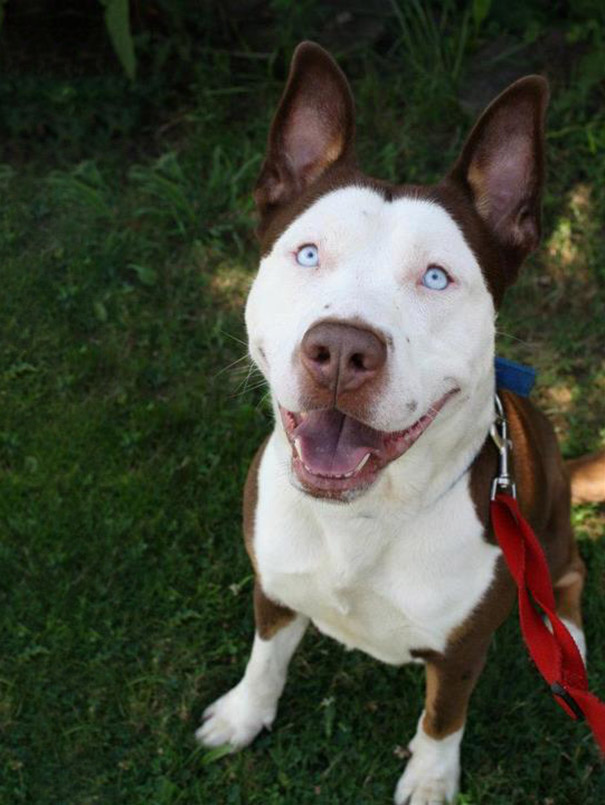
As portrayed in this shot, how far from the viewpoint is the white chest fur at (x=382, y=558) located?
2.92 metres

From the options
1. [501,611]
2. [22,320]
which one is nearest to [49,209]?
[22,320]

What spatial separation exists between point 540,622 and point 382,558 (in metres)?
0.44

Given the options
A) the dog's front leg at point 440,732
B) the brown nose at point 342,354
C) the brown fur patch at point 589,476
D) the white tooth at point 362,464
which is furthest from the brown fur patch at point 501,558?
the brown nose at point 342,354

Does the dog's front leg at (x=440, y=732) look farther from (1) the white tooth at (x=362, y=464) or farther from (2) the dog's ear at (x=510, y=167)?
(2) the dog's ear at (x=510, y=167)

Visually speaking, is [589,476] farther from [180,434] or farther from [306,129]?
[306,129]

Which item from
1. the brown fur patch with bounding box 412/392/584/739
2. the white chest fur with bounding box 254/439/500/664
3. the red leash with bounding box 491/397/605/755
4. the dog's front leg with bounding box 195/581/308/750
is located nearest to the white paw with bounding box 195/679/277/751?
the dog's front leg with bounding box 195/581/308/750

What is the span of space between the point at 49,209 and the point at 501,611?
10.5 feet

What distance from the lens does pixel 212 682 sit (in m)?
3.91

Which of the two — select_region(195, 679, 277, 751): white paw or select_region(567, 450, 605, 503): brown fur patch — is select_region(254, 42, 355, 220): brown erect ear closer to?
select_region(195, 679, 277, 751): white paw

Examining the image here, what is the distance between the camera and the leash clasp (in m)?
2.99

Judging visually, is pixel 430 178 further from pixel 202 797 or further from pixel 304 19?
pixel 202 797

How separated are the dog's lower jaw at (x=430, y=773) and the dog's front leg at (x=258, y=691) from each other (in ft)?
1.60

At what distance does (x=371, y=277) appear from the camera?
2504 millimetres

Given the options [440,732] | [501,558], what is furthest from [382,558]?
[440,732]
